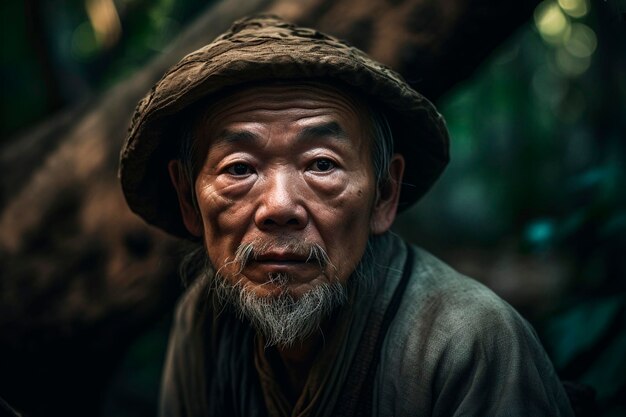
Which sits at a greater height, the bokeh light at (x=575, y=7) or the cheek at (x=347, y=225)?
the bokeh light at (x=575, y=7)

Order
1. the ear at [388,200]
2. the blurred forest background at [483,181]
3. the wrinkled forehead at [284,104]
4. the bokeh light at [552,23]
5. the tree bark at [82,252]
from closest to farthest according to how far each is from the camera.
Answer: the wrinkled forehead at [284,104]
the ear at [388,200]
the blurred forest background at [483,181]
the tree bark at [82,252]
the bokeh light at [552,23]

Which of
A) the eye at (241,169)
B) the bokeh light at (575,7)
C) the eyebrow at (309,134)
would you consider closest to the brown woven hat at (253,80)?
the eyebrow at (309,134)

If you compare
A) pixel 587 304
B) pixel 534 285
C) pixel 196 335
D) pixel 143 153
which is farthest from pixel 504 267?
pixel 143 153

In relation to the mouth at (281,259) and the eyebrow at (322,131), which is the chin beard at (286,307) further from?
the eyebrow at (322,131)

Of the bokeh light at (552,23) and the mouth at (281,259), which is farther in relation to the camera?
the bokeh light at (552,23)

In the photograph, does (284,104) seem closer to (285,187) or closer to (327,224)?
(285,187)

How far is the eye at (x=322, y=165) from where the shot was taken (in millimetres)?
2006

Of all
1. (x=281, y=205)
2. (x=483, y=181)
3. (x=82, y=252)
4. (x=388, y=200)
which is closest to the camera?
(x=281, y=205)

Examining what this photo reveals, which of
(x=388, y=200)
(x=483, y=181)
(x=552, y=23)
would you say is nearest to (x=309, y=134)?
(x=388, y=200)

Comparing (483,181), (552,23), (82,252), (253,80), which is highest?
(552,23)

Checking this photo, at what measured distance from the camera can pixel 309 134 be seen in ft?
6.56

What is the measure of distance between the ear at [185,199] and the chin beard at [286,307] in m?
0.33

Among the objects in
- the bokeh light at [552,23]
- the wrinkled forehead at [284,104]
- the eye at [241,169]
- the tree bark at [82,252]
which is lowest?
the tree bark at [82,252]

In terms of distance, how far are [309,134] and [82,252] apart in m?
1.83
